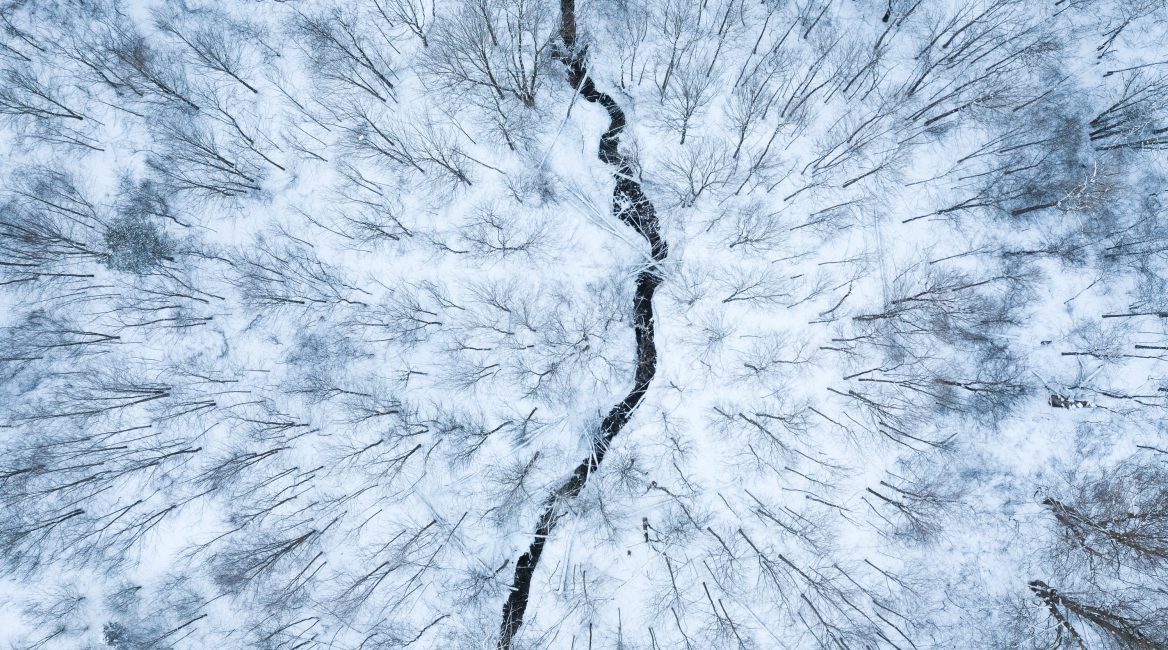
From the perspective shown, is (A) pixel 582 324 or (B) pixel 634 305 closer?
(A) pixel 582 324

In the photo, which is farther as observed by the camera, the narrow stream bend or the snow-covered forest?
the narrow stream bend

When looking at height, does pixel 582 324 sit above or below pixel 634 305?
below

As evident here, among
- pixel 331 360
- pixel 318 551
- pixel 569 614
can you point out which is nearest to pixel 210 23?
pixel 331 360

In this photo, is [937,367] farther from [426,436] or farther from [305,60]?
[305,60]
